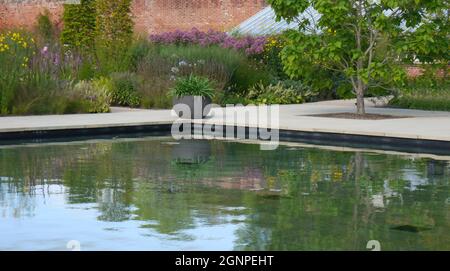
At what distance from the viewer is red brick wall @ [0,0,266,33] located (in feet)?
119

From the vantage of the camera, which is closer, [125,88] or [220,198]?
[220,198]

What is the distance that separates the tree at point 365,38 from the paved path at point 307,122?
102 cm

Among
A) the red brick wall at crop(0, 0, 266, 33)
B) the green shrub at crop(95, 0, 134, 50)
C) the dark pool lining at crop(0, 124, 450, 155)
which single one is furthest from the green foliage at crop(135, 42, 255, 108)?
the red brick wall at crop(0, 0, 266, 33)

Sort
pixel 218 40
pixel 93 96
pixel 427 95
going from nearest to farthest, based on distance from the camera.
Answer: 1. pixel 93 96
2. pixel 427 95
3. pixel 218 40

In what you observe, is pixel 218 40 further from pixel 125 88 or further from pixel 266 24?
pixel 125 88

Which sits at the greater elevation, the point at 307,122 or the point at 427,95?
the point at 427,95

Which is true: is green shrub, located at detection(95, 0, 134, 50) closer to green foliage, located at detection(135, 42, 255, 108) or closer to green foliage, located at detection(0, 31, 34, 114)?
green foliage, located at detection(135, 42, 255, 108)

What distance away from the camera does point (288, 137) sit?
54.0 feet

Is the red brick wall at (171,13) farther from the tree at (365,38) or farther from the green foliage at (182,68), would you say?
the tree at (365,38)

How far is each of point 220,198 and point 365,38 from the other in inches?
396

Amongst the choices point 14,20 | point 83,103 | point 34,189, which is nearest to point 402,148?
point 34,189

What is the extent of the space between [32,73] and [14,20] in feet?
71.8

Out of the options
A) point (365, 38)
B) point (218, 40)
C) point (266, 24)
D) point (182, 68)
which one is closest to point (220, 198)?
point (365, 38)

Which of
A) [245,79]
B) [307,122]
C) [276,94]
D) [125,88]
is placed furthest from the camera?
[245,79]
